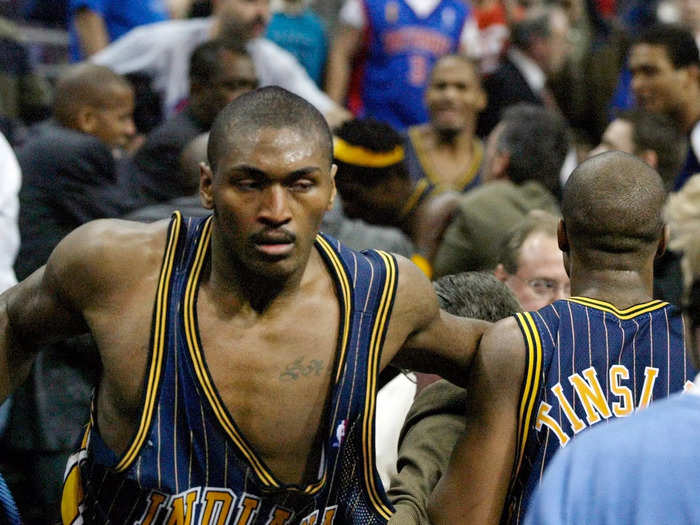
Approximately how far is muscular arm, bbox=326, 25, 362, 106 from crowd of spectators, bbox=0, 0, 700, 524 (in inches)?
0.5

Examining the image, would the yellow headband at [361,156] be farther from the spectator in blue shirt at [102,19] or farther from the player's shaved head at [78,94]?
the spectator in blue shirt at [102,19]

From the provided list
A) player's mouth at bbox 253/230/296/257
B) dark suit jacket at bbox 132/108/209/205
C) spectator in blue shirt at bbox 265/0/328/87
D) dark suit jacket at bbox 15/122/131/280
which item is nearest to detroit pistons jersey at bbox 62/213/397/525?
player's mouth at bbox 253/230/296/257

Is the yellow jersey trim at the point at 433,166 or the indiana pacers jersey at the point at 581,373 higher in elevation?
the indiana pacers jersey at the point at 581,373

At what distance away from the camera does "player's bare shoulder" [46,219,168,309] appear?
2.85 meters

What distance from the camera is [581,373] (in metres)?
2.74

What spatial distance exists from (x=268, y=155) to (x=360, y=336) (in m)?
0.48

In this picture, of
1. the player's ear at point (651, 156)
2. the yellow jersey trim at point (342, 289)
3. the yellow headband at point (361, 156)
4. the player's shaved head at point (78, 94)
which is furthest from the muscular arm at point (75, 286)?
the player's ear at point (651, 156)

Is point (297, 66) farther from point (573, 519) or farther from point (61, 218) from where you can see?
point (573, 519)

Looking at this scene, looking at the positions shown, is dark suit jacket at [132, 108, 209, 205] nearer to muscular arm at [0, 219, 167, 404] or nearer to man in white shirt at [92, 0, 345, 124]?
man in white shirt at [92, 0, 345, 124]

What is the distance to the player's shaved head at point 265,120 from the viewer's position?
9.36ft

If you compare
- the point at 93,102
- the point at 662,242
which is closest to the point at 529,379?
the point at 662,242

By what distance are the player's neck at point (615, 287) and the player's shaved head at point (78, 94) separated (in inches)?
128

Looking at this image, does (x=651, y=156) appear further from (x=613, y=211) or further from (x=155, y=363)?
(x=155, y=363)

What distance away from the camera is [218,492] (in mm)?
2785
